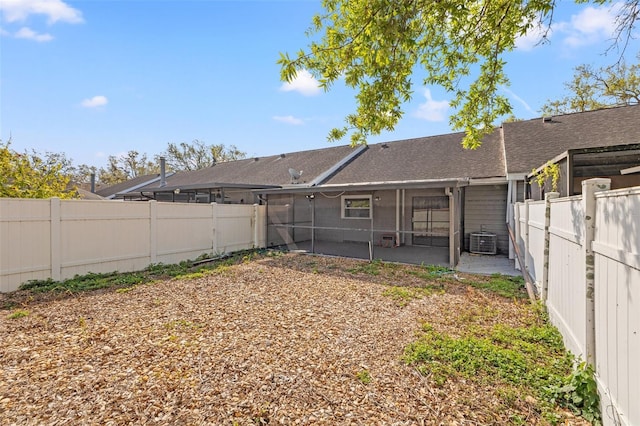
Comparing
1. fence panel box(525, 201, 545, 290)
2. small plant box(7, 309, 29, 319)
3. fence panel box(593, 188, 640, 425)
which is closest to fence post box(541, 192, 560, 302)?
fence panel box(525, 201, 545, 290)

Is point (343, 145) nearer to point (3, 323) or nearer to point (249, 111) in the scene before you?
point (249, 111)

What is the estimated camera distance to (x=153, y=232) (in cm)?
784

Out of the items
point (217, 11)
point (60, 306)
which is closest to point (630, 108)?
point (217, 11)

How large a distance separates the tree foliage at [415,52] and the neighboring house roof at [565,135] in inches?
163

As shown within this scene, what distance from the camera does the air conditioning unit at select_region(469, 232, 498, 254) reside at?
958cm

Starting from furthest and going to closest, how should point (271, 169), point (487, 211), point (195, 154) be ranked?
point (195, 154) → point (271, 169) → point (487, 211)

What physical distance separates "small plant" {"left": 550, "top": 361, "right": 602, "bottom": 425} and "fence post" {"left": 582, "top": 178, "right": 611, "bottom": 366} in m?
0.11

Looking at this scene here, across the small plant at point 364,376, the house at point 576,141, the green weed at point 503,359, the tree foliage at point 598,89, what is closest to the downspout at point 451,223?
the house at point 576,141

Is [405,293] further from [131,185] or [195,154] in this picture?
[195,154]

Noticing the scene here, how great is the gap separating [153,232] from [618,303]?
28.6 ft

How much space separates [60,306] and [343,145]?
46.7ft

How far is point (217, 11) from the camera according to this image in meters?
7.52

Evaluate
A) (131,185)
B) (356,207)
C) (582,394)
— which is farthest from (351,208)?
(131,185)

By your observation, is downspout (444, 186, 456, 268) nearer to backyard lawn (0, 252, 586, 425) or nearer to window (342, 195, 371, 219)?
backyard lawn (0, 252, 586, 425)
